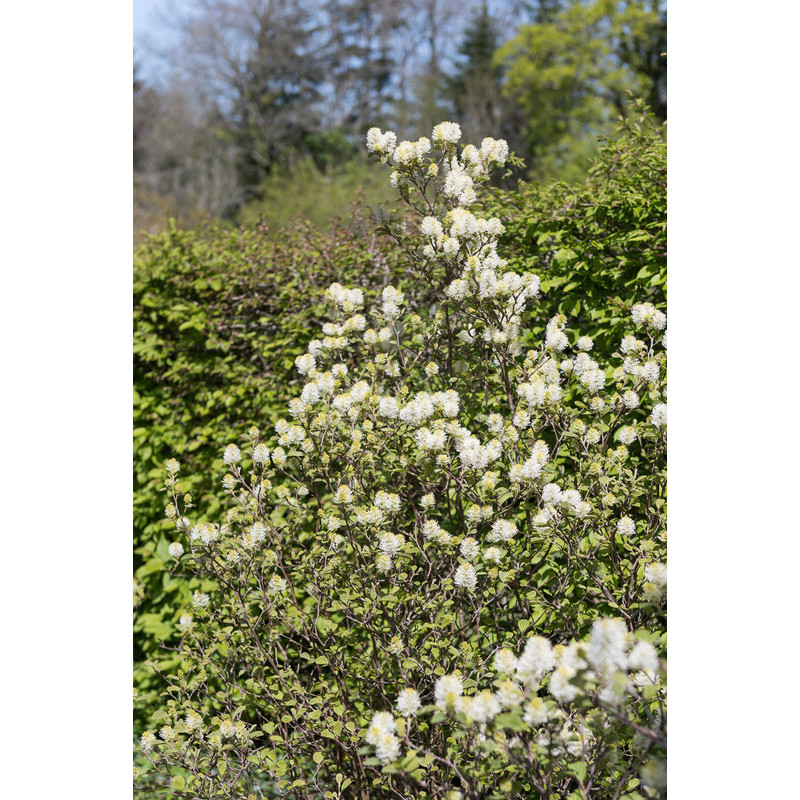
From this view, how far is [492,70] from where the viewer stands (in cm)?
1983

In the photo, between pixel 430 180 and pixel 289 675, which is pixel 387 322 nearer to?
pixel 430 180

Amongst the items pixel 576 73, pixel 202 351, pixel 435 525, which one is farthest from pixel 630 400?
pixel 576 73

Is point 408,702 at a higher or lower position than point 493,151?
lower

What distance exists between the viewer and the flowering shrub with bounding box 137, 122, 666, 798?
72.1 inches

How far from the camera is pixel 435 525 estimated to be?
1.78 metres

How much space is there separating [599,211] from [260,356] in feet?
5.08

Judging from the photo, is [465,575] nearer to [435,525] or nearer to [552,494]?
[435,525]

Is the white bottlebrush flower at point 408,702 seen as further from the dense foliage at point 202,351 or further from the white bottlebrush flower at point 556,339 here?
the dense foliage at point 202,351

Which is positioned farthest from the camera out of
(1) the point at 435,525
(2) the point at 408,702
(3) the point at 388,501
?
(3) the point at 388,501

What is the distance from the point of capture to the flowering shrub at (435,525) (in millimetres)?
1831

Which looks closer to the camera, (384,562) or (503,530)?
(503,530)

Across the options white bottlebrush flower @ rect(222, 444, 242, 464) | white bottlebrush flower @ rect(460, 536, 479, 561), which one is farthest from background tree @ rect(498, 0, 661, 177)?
white bottlebrush flower @ rect(460, 536, 479, 561)
